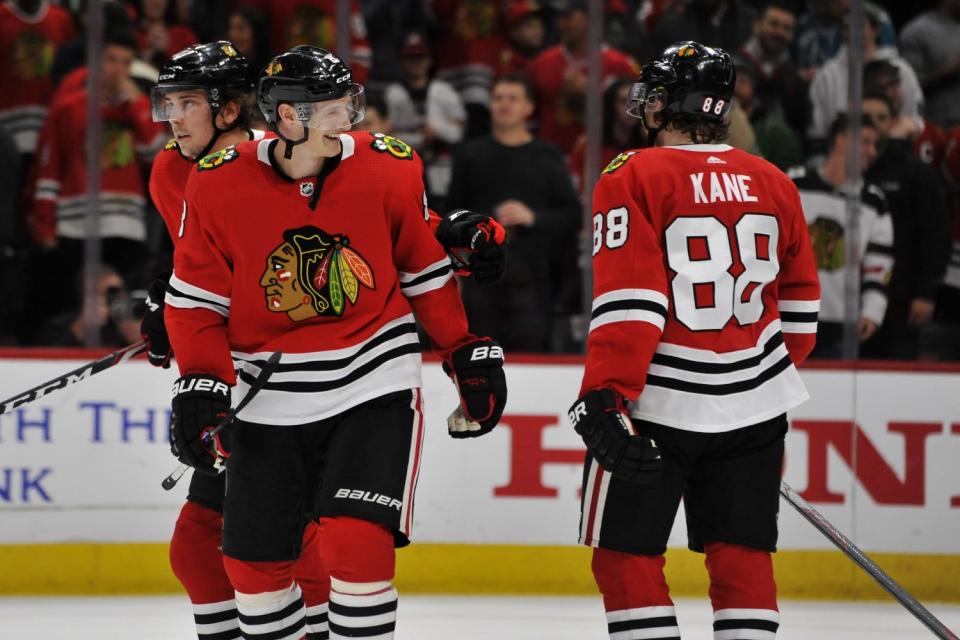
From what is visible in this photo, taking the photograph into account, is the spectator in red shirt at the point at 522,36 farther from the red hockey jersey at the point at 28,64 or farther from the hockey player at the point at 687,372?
the hockey player at the point at 687,372

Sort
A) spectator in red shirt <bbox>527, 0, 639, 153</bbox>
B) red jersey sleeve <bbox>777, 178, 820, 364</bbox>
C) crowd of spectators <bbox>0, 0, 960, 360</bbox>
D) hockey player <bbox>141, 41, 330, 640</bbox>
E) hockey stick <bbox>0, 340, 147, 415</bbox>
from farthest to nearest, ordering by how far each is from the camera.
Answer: spectator in red shirt <bbox>527, 0, 639, 153</bbox>, crowd of spectators <bbox>0, 0, 960, 360</bbox>, hockey stick <bbox>0, 340, 147, 415</bbox>, hockey player <bbox>141, 41, 330, 640</bbox>, red jersey sleeve <bbox>777, 178, 820, 364</bbox>

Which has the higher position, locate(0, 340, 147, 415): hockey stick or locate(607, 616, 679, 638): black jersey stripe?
locate(0, 340, 147, 415): hockey stick

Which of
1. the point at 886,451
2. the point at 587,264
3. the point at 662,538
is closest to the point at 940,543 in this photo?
the point at 886,451

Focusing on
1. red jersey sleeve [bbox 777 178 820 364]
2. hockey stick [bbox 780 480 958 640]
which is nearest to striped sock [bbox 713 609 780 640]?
hockey stick [bbox 780 480 958 640]

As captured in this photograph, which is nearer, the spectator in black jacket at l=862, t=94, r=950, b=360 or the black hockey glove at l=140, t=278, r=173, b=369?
the black hockey glove at l=140, t=278, r=173, b=369

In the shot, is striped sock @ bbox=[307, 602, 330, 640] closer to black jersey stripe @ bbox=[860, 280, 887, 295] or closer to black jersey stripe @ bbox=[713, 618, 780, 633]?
black jersey stripe @ bbox=[713, 618, 780, 633]

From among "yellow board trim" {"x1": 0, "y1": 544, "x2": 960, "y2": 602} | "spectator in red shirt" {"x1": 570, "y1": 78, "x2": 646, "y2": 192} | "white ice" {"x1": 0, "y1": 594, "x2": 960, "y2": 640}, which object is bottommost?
"white ice" {"x1": 0, "y1": 594, "x2": 960, "y2": 640}

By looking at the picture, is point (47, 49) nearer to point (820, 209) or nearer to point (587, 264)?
point (587, 264)

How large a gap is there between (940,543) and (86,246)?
114 inches

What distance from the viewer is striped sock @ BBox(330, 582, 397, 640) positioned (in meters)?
2.60

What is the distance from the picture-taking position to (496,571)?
4.82m

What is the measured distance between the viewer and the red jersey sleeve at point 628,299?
2.59m

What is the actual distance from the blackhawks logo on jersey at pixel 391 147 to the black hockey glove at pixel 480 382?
0.37 metres

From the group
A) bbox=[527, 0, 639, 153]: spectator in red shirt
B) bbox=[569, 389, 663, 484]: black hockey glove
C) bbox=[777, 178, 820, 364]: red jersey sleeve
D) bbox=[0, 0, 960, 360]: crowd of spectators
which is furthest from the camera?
bbox=[527, 0, 639, 153]: spectator in red shirt
